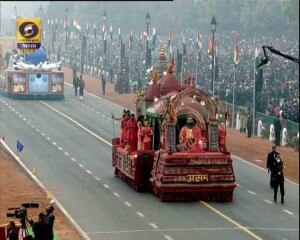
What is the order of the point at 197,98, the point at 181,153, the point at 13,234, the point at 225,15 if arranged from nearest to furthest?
1. the point at 13,234
2. the point at 181,153
3. the point at 197,98
4. the point at 225,15

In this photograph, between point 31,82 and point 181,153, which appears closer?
point 181,153

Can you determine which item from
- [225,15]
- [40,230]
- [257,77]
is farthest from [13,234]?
[225,15]

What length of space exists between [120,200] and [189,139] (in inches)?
103

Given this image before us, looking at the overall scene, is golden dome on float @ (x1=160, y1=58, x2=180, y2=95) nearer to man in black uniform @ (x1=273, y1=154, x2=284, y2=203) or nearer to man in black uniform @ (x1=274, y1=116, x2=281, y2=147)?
man in black uniform @ (x1=273, y1=154, x2=284, y2=203)

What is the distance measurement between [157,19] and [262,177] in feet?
147

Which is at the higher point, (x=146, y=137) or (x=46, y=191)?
(x=146, y=137)

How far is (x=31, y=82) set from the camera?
71812mm

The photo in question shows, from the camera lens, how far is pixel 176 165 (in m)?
36.4

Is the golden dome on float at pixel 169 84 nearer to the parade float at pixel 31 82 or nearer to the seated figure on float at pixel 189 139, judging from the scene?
the seated figure on float at pixel 189 139

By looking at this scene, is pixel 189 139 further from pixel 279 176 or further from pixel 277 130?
pixel 277 130

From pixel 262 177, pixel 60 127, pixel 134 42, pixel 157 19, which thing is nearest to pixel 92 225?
pixel 262 177

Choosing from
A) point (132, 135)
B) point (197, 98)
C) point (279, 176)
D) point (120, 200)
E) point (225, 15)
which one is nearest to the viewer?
point (279, 176)

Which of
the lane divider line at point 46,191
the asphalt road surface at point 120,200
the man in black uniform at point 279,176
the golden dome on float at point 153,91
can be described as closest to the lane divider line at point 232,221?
the asphalt road surface at point 120,200

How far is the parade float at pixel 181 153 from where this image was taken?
119 feet
